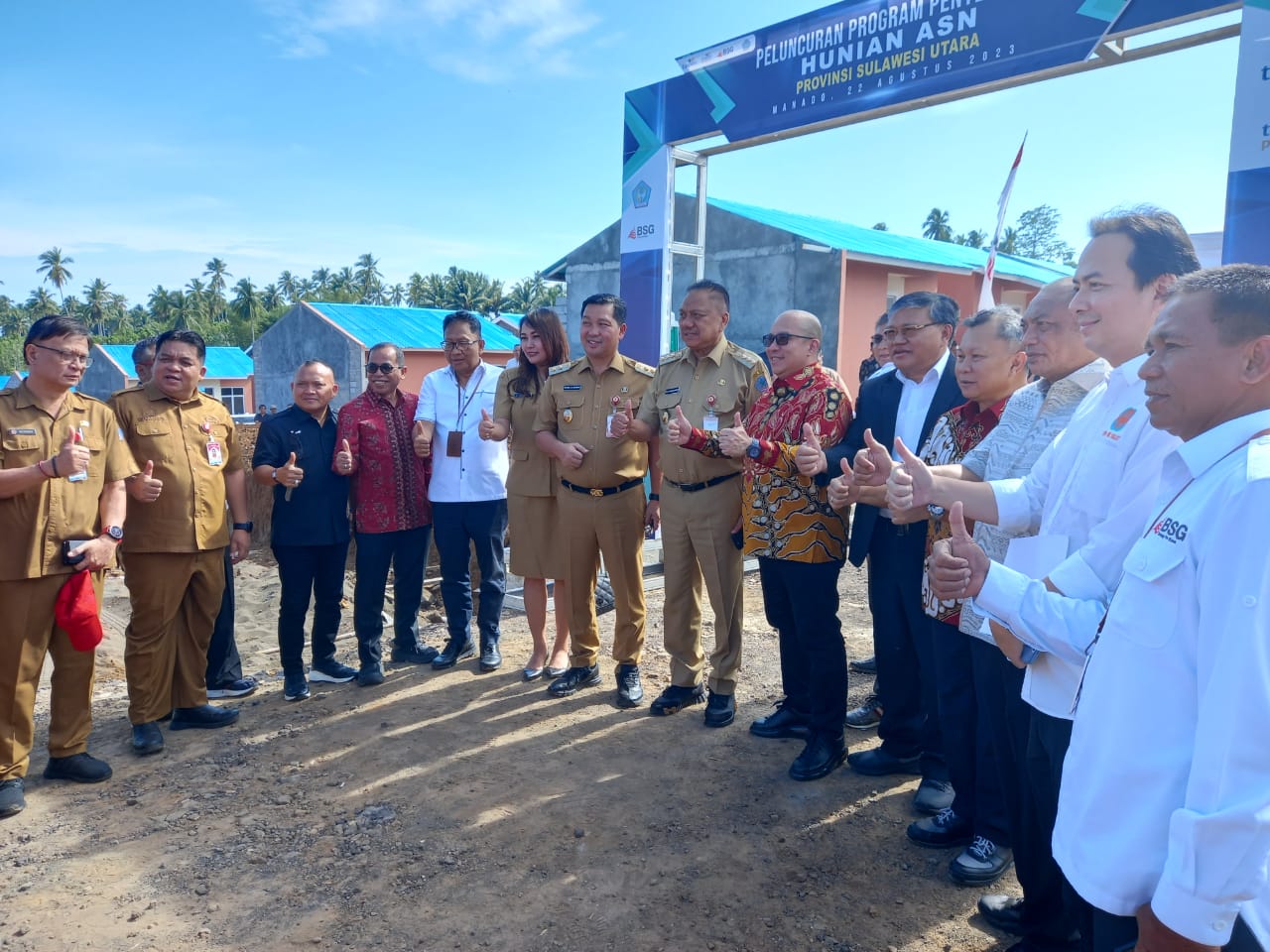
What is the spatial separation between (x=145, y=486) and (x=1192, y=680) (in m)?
4.25

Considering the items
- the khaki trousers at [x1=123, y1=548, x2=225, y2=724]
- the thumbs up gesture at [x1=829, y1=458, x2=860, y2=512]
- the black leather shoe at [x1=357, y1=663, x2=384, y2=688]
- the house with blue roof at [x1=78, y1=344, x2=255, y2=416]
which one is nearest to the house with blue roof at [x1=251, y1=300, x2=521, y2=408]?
the house with blue roof at [x1=78, y1=344, x2=255, y2=416]

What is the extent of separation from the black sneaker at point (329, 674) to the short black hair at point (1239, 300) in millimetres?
4860

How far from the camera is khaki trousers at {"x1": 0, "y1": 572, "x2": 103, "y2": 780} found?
11.7 ft

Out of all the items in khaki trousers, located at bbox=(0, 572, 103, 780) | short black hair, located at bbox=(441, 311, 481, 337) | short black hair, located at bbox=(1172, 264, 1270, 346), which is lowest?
khaki trousers, located at bbox=(0, 572, 103, 780)

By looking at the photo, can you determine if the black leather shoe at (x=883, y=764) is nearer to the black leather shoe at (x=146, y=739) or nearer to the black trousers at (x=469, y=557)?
the black trousers at (x=469, y=557)

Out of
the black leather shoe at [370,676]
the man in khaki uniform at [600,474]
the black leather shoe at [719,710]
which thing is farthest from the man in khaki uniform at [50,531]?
the black leather shoe at [719,710]

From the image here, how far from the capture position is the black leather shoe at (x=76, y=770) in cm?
382

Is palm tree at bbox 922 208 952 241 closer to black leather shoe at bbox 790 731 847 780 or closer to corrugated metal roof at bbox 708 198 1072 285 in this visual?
corrugated metal roof at bbox 708 198 1072 285

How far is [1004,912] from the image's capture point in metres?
2.66

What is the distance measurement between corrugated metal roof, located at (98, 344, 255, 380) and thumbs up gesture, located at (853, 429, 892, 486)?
39982mm

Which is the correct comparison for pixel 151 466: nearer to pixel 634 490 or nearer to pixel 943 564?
pixel 634 490

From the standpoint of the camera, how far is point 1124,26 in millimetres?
4121

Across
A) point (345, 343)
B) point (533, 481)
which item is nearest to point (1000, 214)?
point (533, 481)

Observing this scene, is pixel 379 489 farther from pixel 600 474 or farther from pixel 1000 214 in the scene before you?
pixel 1000 214
